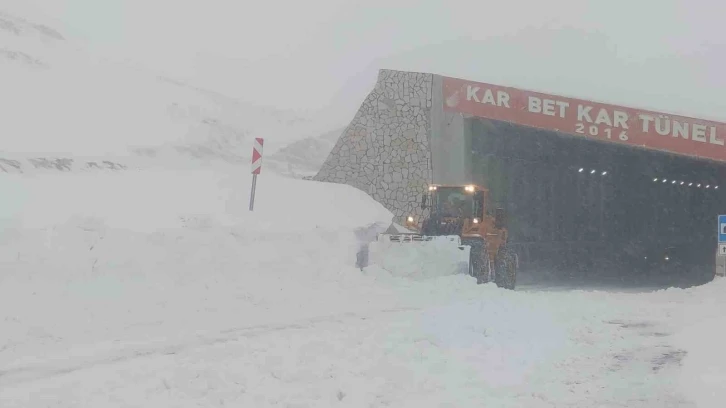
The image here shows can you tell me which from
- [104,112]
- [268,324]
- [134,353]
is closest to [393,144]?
[268,324]

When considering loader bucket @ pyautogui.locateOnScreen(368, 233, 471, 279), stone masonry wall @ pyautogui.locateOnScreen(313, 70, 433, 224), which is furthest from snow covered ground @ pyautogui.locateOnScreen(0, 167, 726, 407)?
stone masonry wall @ pyautogui.locateOnScreen(313, 70, 433, 224)

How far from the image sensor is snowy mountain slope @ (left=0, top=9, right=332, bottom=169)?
34.8m

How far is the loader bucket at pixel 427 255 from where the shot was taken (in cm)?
1672

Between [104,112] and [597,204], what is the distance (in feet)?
93.0

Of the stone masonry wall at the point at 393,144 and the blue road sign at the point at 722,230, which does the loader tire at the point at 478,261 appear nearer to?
the blue road sign at the point at 722,230

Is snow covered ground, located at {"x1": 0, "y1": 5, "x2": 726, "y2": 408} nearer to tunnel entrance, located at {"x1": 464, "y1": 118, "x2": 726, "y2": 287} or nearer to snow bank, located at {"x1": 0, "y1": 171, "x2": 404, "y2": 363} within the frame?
snow bank, located at {"x1": 0, "y1": 171, "x2": 404, "y2": 363}

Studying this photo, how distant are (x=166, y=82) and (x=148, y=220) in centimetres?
4723

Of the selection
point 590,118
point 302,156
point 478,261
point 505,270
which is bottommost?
point 505,270

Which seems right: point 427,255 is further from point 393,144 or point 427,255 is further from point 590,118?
point 590,118

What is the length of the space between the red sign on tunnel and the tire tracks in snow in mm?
14963

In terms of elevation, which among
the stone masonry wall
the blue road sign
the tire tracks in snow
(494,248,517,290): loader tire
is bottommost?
the tire tracks in snow

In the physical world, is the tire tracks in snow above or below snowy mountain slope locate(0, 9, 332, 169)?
below

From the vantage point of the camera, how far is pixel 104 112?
4350 cm

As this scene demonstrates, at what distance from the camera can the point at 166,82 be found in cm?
5881
